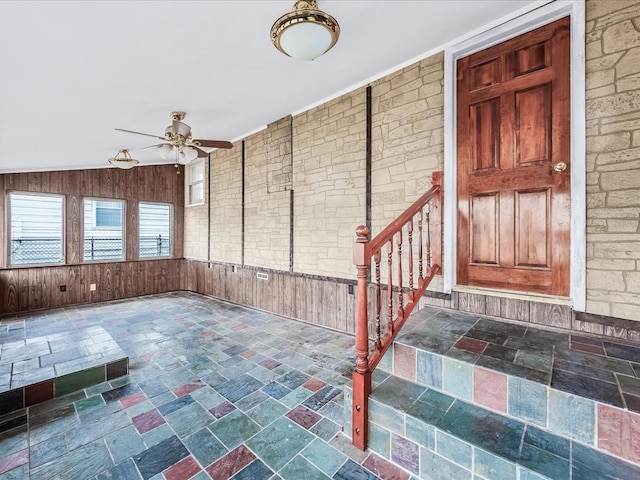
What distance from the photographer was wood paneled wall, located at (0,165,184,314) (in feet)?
15.6

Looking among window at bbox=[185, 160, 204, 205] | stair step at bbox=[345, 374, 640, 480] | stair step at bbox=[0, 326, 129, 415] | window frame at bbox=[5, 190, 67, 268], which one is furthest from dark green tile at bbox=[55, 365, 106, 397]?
window at bbox=[185, 160, 204, 205]

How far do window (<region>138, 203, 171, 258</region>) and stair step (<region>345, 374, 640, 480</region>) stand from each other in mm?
6007

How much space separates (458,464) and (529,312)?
1.42 meters

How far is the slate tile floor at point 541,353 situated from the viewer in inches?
56.2

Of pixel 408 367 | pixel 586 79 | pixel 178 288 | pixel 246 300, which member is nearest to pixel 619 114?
pixel 586 79

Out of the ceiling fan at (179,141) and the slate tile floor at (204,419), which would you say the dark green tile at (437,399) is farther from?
the ceiling fan at (179,141)

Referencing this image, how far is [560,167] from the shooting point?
2170 mm

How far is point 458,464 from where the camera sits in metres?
1.41

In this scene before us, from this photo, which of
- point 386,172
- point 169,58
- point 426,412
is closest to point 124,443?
point 426,412

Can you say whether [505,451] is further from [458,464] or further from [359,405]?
[359,405]

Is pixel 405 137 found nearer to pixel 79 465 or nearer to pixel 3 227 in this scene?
pixel 79 465

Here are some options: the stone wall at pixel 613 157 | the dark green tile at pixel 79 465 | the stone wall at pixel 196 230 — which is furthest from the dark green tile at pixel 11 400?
the stone wall at pixel 613 157

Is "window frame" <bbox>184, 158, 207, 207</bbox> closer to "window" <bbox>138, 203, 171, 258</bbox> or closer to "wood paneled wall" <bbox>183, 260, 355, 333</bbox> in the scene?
"window" <bbox>138, 203, 171, 258</bbox>

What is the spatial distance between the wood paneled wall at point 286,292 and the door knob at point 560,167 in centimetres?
221
